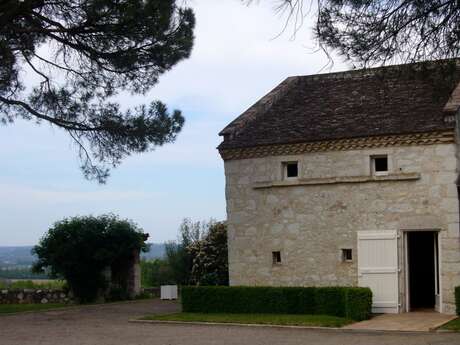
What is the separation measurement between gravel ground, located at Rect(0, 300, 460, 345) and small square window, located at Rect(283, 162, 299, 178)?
565 centimetres

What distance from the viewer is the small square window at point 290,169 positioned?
22969mm

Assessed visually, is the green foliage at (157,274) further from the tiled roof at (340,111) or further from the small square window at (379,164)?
the small square window at (379,164)

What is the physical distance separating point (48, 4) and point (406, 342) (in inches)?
445

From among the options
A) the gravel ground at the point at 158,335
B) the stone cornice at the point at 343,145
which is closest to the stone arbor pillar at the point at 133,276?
the gravel ground at the point at 158,335

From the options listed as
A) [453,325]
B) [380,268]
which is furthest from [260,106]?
[453,325]

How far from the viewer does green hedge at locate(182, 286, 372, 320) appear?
19.6 metres

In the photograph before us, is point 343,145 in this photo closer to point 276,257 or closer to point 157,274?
point 276,257

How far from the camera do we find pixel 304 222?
2239 cm

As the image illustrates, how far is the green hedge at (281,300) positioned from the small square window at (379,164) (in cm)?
360

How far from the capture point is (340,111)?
76.3 ft

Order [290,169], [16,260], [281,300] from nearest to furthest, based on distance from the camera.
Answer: [281,300], [290,169], [16,260]

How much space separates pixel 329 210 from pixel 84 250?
33.7 feet

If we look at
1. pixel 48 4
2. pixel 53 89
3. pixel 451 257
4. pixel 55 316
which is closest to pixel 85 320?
pixel 55 316

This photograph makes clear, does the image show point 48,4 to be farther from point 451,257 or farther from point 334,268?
point 451,257
